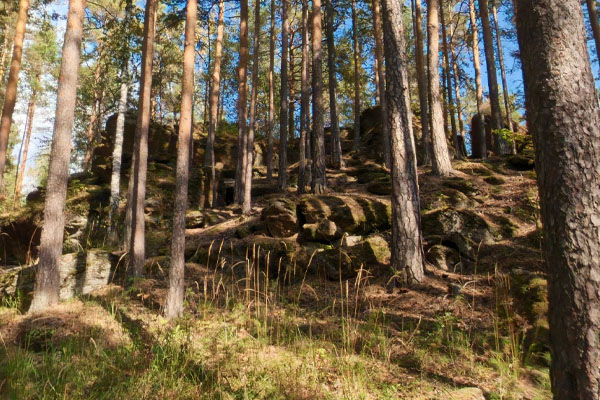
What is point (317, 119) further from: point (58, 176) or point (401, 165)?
point (58, 176)

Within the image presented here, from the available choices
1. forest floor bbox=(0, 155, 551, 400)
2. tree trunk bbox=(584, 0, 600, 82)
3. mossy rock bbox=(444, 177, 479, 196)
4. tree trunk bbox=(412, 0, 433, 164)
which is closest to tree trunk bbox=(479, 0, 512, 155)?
tree trunk bbox=(412, 0, 433, 164)

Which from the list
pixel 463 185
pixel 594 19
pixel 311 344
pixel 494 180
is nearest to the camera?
pixel 311 344

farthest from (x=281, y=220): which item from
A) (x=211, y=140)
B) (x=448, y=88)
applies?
(x=448, y=88)

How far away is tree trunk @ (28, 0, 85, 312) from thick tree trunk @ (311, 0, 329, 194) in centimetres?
716

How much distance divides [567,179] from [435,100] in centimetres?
912

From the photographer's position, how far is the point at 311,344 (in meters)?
3.81

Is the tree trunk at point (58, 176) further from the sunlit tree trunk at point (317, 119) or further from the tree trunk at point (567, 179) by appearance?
the tree trunk at point (567, 179)

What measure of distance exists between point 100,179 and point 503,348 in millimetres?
18432

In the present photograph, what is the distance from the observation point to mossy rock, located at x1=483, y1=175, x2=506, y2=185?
9902 millimetres

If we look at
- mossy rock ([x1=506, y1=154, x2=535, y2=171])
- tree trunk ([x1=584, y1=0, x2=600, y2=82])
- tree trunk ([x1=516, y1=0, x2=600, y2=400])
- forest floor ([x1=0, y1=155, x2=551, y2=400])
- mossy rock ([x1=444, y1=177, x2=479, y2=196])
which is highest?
tree trunk ([x1=584, y1=0, x2=600, y2=82])

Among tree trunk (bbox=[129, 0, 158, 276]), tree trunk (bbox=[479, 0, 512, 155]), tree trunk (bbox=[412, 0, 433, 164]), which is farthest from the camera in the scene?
tree trunk (bbox=[479, 0, 512, 155])

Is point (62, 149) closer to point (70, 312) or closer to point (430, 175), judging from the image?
point (70, 312)

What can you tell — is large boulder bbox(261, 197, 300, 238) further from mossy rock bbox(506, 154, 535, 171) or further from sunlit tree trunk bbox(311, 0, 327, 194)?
mossy rock bbox(506, 154, 535, 171)

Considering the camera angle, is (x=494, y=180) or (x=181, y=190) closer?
(x=181, y=190)
